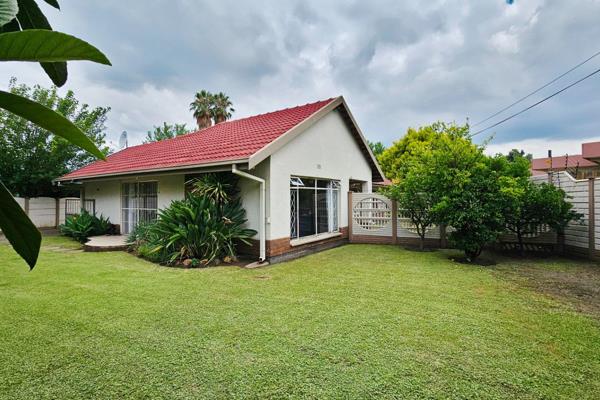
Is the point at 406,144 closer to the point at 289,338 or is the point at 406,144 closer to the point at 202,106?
the point at 202,106

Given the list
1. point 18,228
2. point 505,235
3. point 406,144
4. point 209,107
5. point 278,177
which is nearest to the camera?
point 18,228

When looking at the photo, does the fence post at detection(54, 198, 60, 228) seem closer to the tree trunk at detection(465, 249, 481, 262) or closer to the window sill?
the window sill

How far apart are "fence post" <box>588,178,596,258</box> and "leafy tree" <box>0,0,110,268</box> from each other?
34.7 ft

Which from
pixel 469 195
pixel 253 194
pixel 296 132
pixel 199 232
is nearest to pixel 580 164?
pixel 469 195

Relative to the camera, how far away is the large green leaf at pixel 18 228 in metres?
0.63

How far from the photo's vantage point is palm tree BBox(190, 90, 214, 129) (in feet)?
83.3

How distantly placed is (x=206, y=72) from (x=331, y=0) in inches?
345

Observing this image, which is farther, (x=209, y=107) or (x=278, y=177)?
(x=209, y=107)

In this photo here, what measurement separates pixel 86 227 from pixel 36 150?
6.80 metres

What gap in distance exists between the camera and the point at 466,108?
792 inches

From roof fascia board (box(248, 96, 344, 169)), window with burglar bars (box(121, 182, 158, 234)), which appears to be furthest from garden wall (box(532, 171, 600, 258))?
window with burglar bars (box(121, 182, 158, 234))

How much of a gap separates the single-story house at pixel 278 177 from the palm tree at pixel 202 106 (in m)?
13.4

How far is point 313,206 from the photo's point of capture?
33.6ft

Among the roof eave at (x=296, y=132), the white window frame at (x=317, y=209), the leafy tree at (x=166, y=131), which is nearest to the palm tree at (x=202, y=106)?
the leafy tree at (x=166, y=131)
